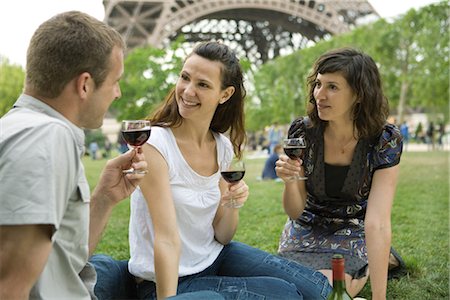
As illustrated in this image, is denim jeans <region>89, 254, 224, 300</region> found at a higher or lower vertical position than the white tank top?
lower

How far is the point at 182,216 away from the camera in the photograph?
2676 millimetres

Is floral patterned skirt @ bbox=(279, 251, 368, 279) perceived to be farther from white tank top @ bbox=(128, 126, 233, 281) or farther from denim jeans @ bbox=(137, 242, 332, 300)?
white tank top @ bbox=(128, 126, 233, 281)

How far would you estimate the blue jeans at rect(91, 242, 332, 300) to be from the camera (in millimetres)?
2564

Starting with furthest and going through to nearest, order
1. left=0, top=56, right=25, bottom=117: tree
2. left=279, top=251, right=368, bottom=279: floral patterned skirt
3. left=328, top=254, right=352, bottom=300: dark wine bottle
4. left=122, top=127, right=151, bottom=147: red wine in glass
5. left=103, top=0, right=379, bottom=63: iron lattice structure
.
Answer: left=0, top=56, right=25, bottom=117: tree → left=103, top=0, right=379, bottom=63: iron lattice structure → left=279, top=251, right=368, bottom=279: floral patterned skirt → left=122, top=127, right=151, bottom=147: red wine in glass → left=328, top=254, right=352, bottom=300: dark wine bottle

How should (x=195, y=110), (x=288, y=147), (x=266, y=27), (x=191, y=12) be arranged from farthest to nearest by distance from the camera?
(x=266, y=27), (x=191, y=12), (x=288, y=147), (x=195, y=110)

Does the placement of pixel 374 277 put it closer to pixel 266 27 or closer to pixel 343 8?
pixel 343 8

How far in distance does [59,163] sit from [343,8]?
106 ft

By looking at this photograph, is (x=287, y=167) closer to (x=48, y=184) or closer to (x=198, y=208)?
(x=198, y=208)

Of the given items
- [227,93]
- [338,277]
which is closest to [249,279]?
[338,277]

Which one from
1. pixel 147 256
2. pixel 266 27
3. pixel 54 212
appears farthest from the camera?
pixel 266 27

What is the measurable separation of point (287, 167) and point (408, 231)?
3343 mm

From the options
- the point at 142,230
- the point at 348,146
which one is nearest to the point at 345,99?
the point at 348,146

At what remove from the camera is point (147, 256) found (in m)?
2.62

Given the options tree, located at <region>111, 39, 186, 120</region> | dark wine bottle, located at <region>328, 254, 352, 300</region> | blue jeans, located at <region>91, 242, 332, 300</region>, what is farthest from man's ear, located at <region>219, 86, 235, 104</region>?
tree, located at <region>111, 39, 186, 120</region>
